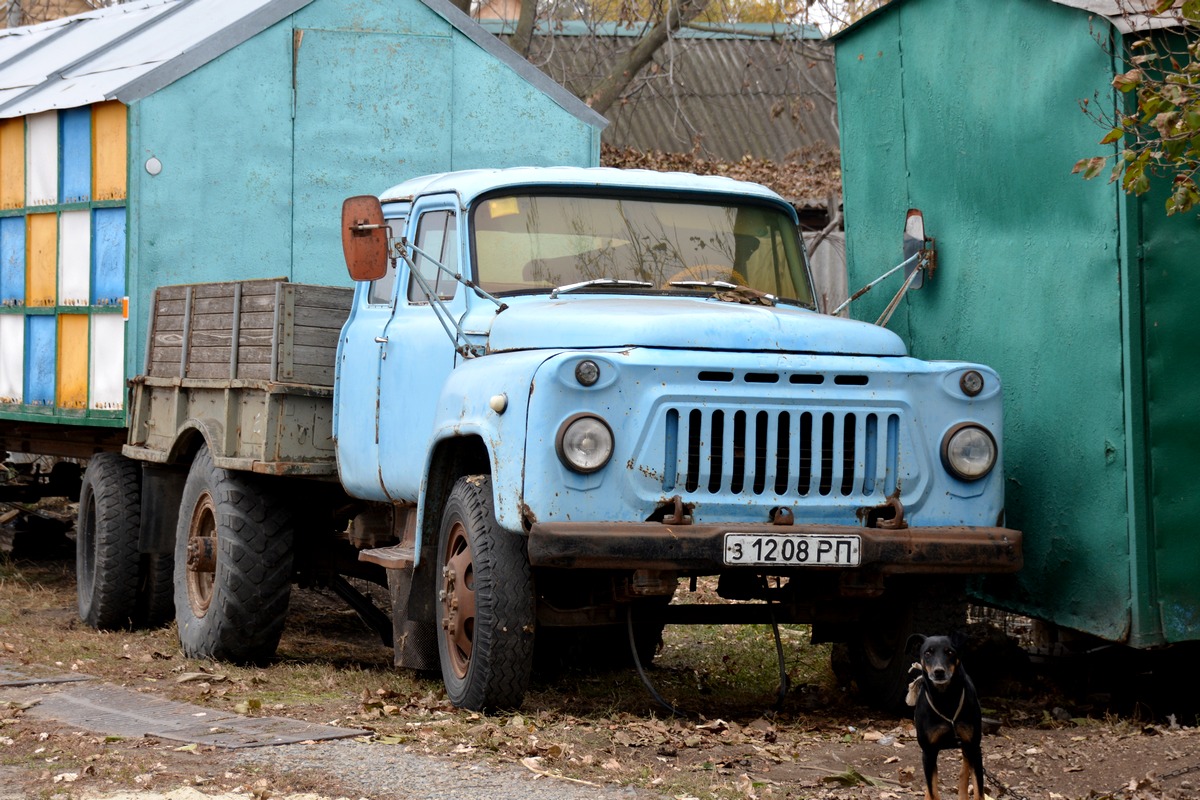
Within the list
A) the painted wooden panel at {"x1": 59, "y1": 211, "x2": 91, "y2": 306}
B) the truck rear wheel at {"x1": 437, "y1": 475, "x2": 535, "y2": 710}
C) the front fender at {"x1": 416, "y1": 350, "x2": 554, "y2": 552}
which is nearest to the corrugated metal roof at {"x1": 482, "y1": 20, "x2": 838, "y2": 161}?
the painted wooden panel at {"x1": 59, "y1": 211, "x2": 91, "y2": 306}

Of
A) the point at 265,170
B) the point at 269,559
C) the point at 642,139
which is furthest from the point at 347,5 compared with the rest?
the point at 642,139

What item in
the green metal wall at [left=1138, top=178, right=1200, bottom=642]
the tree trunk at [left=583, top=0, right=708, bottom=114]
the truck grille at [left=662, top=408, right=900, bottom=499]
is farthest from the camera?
the tree trunk at [left=583, top=0, right=708, bottom=114]

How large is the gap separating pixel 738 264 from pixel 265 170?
3.91 meters

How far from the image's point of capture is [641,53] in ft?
53.6

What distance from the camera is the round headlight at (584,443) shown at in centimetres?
604

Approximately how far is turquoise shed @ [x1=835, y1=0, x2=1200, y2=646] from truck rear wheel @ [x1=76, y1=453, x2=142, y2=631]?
446 cm

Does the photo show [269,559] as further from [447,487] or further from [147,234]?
[147,234]

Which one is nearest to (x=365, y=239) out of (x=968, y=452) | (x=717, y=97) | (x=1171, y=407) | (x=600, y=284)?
(x=600, y=284)

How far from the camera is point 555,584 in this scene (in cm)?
672

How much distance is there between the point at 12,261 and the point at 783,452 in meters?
6.77

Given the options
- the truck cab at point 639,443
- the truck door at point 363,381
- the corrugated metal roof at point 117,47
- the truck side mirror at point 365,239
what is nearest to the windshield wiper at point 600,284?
the truck cab at point 639,443

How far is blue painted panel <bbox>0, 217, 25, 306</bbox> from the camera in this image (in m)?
11.1

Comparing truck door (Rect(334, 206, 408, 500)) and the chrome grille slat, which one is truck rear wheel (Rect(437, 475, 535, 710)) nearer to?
the chrome grille slat

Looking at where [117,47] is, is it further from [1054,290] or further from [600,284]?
[1054,290]
